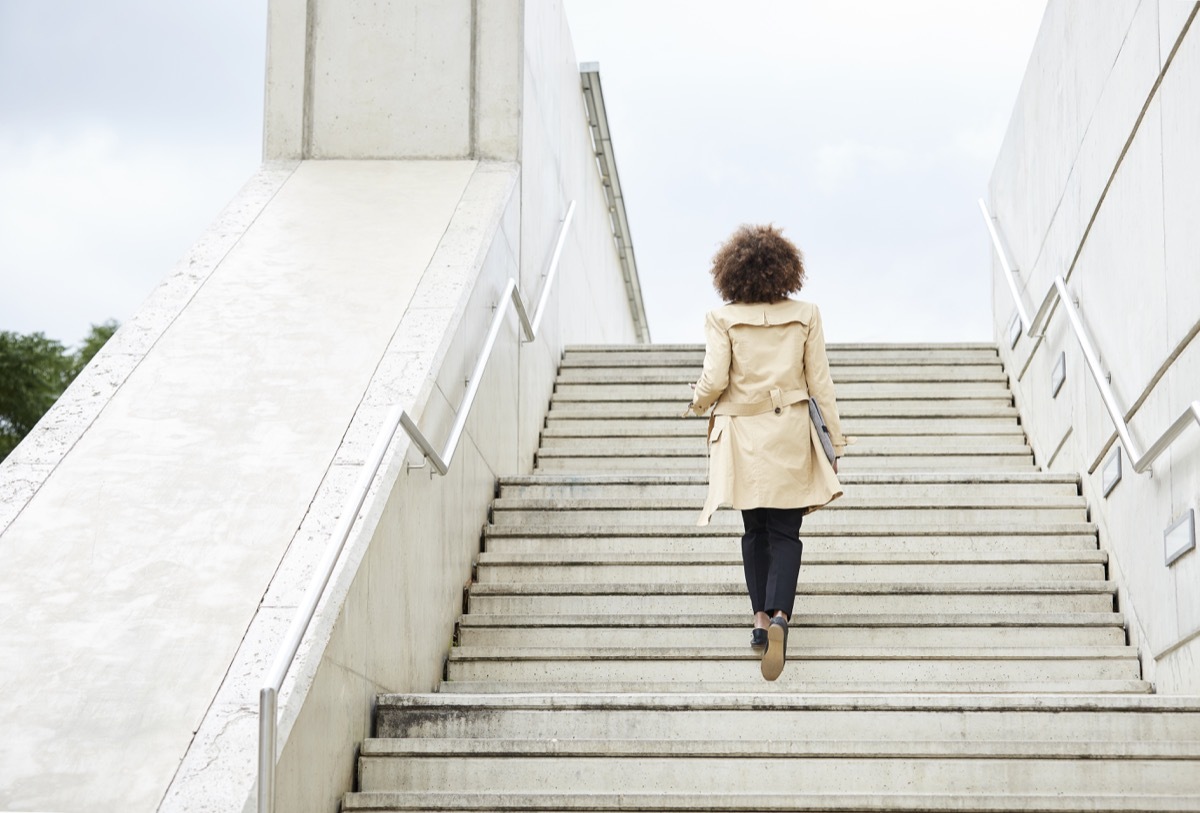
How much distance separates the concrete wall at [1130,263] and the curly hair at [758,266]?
125 centimetres

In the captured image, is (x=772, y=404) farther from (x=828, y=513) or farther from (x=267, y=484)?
(x=267, y=484)

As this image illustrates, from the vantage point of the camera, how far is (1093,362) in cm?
543

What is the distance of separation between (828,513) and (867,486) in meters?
0.34

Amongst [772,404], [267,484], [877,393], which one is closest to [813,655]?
[772,404]

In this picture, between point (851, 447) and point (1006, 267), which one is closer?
point (851, 447)

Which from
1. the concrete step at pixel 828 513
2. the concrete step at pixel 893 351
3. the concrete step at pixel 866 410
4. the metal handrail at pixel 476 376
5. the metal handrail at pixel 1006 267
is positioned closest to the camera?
the metal handrail at pixel 476 376

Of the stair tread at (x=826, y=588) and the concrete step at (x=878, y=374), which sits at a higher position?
the concrete step at (x=878, y=374)

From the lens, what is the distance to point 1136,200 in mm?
5109

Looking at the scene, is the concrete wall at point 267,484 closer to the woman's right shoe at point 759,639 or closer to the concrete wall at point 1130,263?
the woman's right shoe at point 759,639

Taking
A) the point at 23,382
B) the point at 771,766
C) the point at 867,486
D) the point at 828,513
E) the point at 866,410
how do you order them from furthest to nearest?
the point at 23,382
the point at 866,410
the point at 867,486
the point at 828,513
the point at 771,766

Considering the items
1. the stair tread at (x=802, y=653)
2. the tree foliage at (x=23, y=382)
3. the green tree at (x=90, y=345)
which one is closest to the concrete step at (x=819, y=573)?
the stair tread at (x=802, y=653)

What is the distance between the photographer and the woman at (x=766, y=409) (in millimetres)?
4992

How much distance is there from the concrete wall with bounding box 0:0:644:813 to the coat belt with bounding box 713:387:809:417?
3.52 ft

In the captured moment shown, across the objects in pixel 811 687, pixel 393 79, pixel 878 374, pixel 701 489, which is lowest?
pixel 811 687
